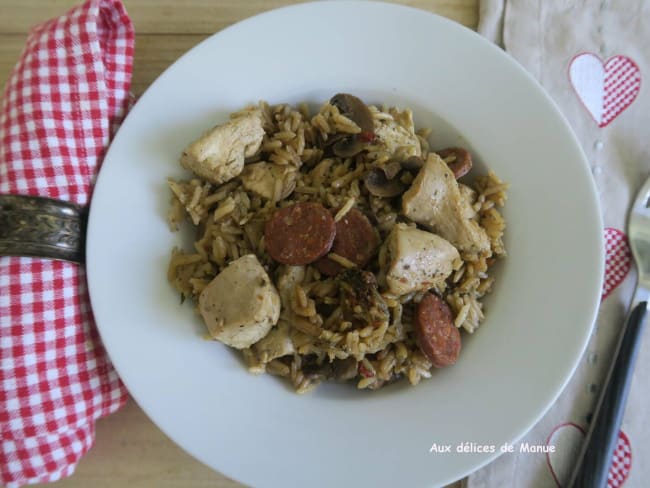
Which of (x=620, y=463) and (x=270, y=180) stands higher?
(x=270, y=180)

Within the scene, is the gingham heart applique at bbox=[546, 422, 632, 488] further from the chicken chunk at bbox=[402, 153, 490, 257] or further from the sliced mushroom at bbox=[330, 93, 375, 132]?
the sliced mushroom at bbox=[330, 93, 375, 132]

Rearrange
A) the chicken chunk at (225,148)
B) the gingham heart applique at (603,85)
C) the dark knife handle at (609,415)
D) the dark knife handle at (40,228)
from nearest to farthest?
the dark knife handle at (40,228) → the chicken chunk at (225,148) → the dark knife handle at (609,415) → the gingham heart applique at (603,85)

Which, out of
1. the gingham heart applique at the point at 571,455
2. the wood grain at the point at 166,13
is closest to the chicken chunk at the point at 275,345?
the gingham heart applique at the point at 571,455

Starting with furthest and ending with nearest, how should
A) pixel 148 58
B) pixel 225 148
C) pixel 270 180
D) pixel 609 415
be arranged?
pixel 148 58, pixel 609 415, pixel 270 180, pixel 225 148

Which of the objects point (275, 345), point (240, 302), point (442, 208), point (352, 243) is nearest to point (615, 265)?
point (442, 208)

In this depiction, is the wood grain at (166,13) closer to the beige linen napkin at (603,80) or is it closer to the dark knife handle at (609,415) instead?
the beige linen napkin at (603,80)

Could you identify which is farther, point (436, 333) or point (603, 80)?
point (603, 80)

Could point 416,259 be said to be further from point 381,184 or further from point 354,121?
point 354,121
